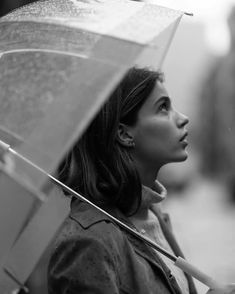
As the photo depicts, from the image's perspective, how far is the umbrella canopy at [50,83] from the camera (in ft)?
8.75

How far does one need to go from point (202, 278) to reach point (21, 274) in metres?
0.66

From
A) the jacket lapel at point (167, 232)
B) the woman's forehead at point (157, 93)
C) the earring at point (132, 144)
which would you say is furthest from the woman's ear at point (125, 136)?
the jacket lapel at point (167, 232)

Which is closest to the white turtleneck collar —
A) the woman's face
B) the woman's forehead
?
the woman's face

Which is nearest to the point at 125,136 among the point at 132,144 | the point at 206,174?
the point at 132,144

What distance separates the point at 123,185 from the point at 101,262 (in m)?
0.39

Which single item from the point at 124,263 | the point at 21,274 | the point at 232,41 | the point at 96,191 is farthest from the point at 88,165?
the point at 232,41

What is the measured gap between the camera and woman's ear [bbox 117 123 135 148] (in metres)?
3.53

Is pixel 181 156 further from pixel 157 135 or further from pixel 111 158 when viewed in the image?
pixel 111 158

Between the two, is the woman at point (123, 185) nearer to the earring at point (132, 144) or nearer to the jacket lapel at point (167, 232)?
the earring at point (132, 144)

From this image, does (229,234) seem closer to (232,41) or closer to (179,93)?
(232,41)

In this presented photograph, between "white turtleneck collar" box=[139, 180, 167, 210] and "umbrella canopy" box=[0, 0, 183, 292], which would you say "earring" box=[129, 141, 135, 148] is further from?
"umbrella canopy" box=[0, 0, 183, 292]

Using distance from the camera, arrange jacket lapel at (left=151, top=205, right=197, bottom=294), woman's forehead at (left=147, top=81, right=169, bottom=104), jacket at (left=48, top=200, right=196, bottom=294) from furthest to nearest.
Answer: jacket lapel at (left=151, top=205, right=197, bottom=294) < woman's forehead at (left=147, top=81, right=169, bottom=104) < jacket at (left=48, top=200, right=196, bottom=294)

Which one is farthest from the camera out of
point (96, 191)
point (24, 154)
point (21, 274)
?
point (96, 191)

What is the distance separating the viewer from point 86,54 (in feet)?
9.36
